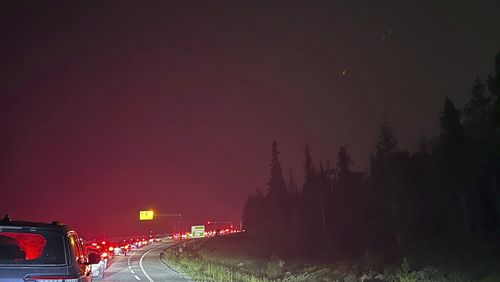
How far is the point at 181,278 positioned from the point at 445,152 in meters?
41.2

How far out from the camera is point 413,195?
81.1 meters

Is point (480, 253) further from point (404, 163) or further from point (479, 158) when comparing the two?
point (404, 163)

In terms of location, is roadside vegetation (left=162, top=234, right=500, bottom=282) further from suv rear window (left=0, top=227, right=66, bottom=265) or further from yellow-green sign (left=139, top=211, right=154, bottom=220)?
yellow-green sign (left=139, top=211, right=154, bottom=220)

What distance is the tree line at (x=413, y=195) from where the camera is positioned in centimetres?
5934

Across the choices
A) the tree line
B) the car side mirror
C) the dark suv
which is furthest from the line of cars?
the tree line

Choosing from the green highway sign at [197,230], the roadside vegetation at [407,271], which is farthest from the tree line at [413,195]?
the green highway sign at [197,230]

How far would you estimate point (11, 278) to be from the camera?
7.10 metres

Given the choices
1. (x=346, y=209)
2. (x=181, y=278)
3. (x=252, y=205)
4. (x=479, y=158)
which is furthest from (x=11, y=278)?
(x=252, y=205)

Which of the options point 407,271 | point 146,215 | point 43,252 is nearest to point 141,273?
point 407,271

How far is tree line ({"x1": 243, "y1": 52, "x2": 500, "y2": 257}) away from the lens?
59.3 metres

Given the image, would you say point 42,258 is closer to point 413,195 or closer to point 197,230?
point 413,195

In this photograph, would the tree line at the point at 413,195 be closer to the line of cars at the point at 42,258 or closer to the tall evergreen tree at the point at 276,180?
the tall evergreen tree at the point at 276,180

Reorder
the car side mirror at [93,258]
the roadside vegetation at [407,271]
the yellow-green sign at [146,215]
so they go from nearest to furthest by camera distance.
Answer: the car side mirror at [93,258], the roadside vegetation at [407,271], the yellow-green sign at [146,215]

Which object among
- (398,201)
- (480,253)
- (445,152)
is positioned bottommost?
(480,253)
